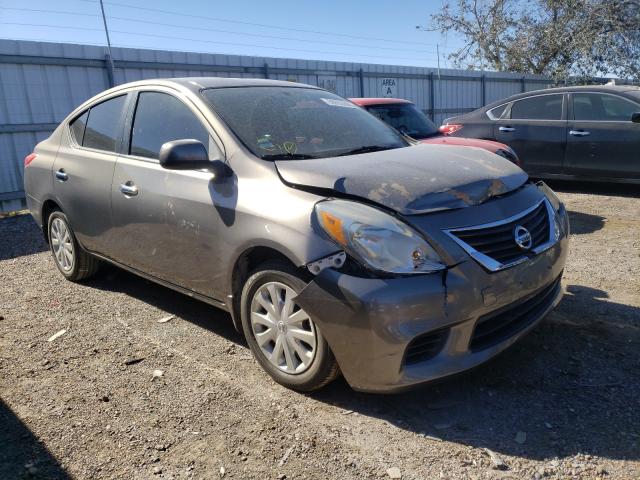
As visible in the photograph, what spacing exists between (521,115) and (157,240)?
6.97 m

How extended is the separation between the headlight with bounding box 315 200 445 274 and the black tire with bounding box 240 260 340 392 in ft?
1.08

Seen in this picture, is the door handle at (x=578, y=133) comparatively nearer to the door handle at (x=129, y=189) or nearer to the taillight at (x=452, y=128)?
the taillight at (x=452, y=128)

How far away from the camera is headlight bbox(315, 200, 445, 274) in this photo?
8.39 feet

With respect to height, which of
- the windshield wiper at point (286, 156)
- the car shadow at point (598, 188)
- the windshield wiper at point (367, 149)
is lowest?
the car shadow at point (598, 188)

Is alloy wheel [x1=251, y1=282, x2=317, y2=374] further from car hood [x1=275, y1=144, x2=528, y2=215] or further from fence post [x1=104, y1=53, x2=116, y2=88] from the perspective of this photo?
fence post [x1=104, y1=53, x2=116, y2=88]

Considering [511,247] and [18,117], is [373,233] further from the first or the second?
[18,117]

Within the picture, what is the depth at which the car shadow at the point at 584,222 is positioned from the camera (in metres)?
6.21

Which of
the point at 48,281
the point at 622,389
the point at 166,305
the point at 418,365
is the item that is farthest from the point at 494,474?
the point at 48,281

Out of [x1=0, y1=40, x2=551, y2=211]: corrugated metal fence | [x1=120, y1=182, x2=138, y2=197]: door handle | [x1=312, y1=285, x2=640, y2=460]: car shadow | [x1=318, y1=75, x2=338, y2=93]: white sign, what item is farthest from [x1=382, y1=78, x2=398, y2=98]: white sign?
[x1=312, y1=285, x2=640, y2=460]: car shadow

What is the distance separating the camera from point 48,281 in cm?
527

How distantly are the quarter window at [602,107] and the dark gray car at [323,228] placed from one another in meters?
5.14

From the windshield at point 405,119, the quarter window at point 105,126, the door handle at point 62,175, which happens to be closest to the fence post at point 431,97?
the windshield at point 405,119

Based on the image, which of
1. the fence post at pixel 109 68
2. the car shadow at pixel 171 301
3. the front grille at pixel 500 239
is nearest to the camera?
the front grille at pixel 500 239

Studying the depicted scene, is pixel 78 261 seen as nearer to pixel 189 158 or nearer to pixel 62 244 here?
pixel 62 244
